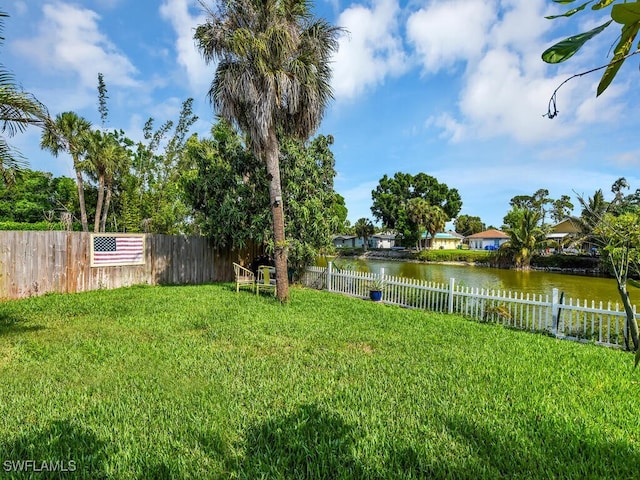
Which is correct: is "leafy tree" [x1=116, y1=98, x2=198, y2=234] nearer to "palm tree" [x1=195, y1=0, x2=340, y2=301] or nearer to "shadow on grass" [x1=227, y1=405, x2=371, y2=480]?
"palm tree" [x1=195, y1=0, x2=340, y2=301]

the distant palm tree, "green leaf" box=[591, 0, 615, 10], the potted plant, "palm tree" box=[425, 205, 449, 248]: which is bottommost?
the potted plant

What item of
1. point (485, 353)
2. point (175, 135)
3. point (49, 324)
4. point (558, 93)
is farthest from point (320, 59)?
point (175, 135)

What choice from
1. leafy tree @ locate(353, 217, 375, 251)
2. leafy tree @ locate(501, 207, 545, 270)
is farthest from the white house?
leafy tree @ locate(501, 207, 545, 270)

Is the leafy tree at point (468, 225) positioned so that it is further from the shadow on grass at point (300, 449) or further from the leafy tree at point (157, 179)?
the shadow on grass at point (300, 449)

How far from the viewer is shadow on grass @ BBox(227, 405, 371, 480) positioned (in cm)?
227

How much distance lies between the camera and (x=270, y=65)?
312 inches

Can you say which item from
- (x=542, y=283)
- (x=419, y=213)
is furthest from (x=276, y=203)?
(x=419, y=213)

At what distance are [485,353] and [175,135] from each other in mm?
29818

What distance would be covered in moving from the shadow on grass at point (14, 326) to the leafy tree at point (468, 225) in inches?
2826

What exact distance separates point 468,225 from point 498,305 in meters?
67.4

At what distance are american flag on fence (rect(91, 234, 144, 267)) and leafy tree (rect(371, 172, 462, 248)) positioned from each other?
39.1 meters

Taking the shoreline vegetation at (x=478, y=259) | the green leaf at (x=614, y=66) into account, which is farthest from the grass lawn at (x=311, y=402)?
the shoreline vegetation at (x=478, y=259)

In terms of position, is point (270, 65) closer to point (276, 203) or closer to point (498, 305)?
point (276, 203)

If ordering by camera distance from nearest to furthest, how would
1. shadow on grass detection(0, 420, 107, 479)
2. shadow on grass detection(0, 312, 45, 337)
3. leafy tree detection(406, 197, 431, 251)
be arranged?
shadow on grass detection(0, 420, 107, 479) → shadow on grass detection(0, 312, 45, 337) → leafy tree detection(406, 197, 431, 251)
